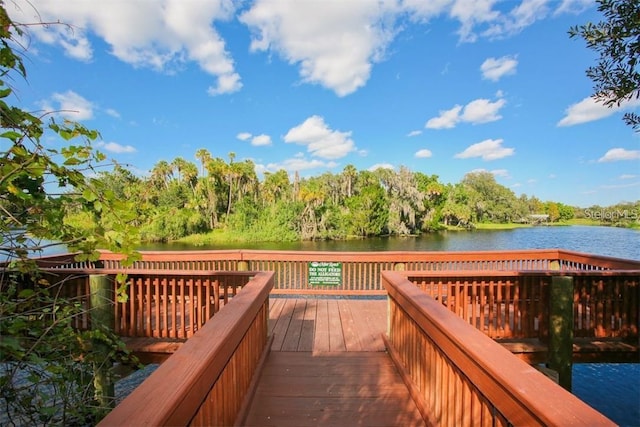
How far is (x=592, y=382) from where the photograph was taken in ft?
15.3

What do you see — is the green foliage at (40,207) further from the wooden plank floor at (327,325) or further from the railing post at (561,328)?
the railing post at (561,328)

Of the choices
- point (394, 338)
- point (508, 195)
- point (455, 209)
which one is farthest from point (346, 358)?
point (508, 195)

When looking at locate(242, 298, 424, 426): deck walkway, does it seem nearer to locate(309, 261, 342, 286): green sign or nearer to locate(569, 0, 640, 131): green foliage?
locate(309, 261, 342, 286): green sign

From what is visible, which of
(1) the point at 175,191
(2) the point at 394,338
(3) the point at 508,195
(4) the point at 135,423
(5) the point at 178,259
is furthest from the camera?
(3) the point at 508,195

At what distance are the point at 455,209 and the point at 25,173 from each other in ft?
178

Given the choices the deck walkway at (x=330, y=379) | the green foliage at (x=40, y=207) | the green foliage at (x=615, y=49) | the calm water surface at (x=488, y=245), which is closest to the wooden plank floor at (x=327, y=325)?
the deck walkway at (x=330, y=379)

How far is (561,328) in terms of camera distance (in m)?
3.14

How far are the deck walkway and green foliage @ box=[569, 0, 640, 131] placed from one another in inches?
115

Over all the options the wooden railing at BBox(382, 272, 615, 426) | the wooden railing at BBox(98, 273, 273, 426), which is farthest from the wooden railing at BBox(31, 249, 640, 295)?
the wooden railing at BBox(98, 273, 273, 426)

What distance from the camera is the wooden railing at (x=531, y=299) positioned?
3.22m

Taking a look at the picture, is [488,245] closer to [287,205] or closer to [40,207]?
[287,205]

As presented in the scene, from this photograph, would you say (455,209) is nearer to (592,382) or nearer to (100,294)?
(592,382)

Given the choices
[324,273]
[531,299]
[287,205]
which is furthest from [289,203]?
[531,299]

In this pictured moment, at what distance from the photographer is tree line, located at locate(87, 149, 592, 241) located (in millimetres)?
34438
